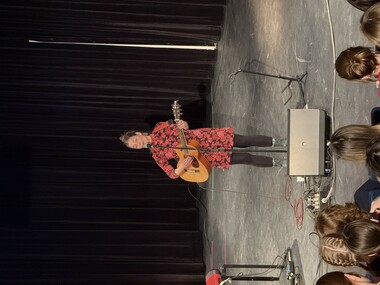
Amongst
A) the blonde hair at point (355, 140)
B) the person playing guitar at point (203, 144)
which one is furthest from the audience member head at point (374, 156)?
the person playing guitar at point (203, 144)

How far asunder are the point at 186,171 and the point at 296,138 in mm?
1472

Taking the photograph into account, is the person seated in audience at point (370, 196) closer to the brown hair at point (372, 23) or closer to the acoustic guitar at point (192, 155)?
the brown hair at point (372, 23)

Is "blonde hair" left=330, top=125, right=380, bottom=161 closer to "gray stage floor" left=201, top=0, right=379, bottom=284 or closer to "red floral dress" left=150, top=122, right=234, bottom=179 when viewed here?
"gray stage floor" left=201, top=0, right=379, bottom=284

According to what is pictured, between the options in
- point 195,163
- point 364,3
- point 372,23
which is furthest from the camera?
point 195,163

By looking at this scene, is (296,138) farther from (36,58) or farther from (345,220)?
(36,58)

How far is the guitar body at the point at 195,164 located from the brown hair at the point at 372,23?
7.85ft

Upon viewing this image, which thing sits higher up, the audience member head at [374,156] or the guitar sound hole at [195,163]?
the audience member head at [374,156]

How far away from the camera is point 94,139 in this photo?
8102mm

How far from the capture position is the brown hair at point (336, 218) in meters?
3.38

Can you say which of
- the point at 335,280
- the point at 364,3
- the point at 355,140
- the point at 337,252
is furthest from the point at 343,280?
the point at 364,3

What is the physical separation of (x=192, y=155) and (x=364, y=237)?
8.35ft

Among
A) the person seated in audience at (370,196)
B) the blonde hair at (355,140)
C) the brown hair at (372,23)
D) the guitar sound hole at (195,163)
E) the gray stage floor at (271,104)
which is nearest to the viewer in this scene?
the brown hair at (372,23)

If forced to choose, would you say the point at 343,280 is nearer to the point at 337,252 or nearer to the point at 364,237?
the point at 337,252

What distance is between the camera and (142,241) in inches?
315
